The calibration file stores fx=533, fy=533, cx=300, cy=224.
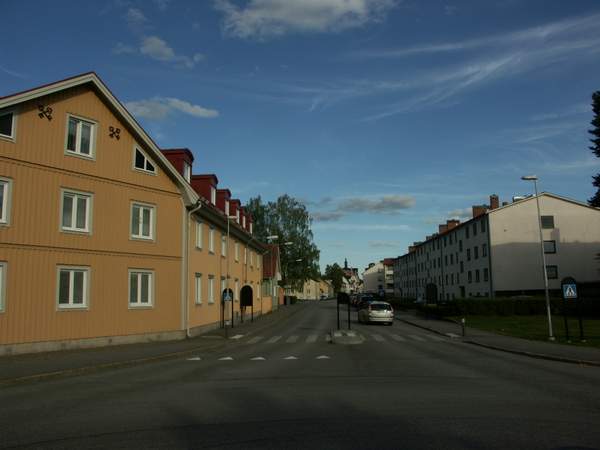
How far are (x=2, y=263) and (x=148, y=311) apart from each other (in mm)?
6516

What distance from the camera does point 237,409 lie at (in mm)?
8688

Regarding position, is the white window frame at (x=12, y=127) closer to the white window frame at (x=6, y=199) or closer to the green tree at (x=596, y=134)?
the white window frame at (x=6, y=199)

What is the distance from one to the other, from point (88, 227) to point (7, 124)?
4.72 m

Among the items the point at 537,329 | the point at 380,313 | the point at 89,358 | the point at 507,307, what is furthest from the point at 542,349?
the point at 507,307

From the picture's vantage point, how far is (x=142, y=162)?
23.5 metres

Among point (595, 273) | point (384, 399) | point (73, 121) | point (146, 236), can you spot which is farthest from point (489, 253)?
point (384, 399)

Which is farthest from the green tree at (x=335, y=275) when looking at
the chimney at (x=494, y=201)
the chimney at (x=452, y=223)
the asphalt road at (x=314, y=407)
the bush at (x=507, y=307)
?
the asphalt road at (x=314, y=407)

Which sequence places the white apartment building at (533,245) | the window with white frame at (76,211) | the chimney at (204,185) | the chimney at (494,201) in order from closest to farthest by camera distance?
1. the window with white frame at (76,211)
2. the chimney at (204,185)
3. the white apartment building at (533,245)
4. the chimney at (494,201)

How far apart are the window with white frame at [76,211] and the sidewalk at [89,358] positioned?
470 centimetres

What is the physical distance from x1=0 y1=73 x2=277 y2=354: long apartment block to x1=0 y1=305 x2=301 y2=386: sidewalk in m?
1.24

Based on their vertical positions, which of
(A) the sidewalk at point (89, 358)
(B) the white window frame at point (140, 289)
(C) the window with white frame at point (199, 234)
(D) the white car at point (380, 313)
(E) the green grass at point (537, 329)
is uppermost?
(C) the window with white frame at point (199, 234)

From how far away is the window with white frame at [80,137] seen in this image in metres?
20.7

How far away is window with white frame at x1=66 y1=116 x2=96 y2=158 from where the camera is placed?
68.0 feet

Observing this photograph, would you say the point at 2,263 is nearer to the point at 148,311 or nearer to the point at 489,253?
the point at 148,311
